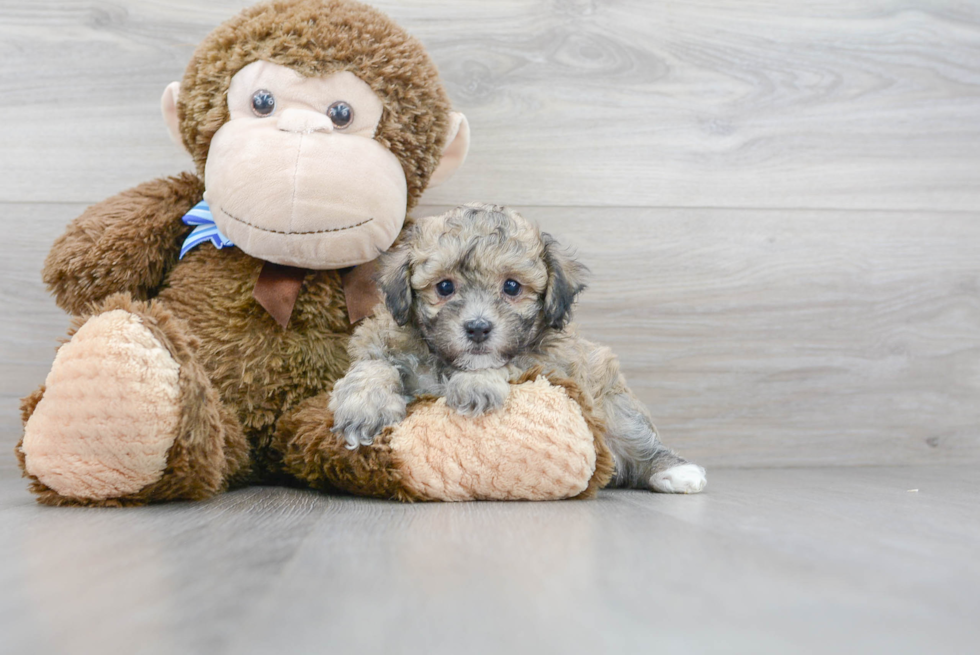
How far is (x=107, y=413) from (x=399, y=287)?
0.57 m

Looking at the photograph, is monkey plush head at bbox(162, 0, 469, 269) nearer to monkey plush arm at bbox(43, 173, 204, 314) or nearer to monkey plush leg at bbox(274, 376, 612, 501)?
monkey plush arm at bbox(43, 173, 204, 314)

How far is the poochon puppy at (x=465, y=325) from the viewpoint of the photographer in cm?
143

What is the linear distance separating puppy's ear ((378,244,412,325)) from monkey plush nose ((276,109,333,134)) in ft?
0.98

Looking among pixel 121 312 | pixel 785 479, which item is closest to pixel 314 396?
pixel 121 312

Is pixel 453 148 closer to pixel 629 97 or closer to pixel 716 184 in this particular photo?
pixel 629 97

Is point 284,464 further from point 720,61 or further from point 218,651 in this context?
point 720,61

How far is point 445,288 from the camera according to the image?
4.99ft

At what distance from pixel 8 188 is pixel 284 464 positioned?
1.13 m

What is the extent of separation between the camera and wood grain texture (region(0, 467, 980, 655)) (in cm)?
66

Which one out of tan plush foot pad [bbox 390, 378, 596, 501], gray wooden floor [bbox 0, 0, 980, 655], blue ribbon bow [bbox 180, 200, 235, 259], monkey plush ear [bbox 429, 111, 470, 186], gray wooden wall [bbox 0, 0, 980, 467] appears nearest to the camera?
tan plush foot pad [bbox 390, 378, 596, 501]

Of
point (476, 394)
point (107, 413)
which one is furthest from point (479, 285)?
point (107, 413)

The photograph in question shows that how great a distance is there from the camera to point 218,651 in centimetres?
62

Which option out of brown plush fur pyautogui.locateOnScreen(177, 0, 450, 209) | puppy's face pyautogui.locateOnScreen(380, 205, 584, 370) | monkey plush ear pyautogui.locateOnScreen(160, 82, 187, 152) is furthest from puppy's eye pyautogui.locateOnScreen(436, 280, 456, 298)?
monkey plush ear pyautogui.locateOnScreen(160, 82, 187, 152)

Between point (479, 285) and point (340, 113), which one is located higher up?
point (340, 113)
